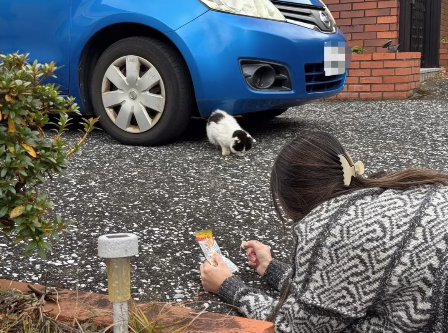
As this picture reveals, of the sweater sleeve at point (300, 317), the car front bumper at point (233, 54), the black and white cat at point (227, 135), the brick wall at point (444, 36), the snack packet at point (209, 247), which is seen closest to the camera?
the sweater sleeve at point (300, 317)

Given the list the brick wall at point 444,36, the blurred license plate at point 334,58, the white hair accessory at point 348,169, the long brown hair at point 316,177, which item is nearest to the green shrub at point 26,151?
the long brown hair at point 316,177

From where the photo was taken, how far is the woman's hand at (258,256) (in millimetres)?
2295

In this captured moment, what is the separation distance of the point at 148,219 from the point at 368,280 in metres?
1.38

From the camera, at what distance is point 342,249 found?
158 centimetres

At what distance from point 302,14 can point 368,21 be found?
3500mm

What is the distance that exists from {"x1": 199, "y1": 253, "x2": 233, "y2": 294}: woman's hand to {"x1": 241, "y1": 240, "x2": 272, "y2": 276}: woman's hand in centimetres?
17

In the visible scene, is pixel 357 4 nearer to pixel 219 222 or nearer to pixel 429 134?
pixel 429 134

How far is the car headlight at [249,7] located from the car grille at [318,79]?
1.29 feet

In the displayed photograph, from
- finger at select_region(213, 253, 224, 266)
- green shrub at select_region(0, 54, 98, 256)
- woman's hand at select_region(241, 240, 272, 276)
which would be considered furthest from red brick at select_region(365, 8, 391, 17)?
green shrub at select_region(0, 54, 98, 256)

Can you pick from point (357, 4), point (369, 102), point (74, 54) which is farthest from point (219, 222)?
point (357, 4)

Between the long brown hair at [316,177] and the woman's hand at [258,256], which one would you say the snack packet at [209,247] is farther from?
the long brown hair at [316,177]

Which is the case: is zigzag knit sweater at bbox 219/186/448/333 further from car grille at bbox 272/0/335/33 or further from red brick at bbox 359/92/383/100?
red brick at bbox 359/92/383/100

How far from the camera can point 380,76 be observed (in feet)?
23.9

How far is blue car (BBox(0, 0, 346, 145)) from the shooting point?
160 inches
